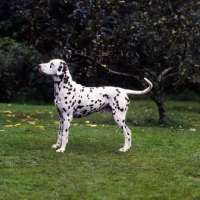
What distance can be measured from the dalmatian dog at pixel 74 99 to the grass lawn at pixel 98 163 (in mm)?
421

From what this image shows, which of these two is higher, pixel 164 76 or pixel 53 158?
pixel 164 76

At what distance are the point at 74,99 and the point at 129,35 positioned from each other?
491 centimetres

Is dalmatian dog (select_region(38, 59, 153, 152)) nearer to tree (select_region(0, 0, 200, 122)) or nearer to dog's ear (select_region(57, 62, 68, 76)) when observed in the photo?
dog's ear (select_region(57, 62, 68, 76))

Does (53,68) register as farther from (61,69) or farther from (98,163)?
(98,163)

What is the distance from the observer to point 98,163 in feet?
29.7

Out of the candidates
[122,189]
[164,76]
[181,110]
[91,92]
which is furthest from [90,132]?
[181,110]

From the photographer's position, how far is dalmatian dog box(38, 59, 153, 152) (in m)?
10.2

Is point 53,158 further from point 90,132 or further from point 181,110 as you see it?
point 181,110

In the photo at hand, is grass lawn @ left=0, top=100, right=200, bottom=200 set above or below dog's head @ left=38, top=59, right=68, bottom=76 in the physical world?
below

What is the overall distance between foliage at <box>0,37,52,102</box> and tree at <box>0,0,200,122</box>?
582 cm

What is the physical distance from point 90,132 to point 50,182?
16.5 feet

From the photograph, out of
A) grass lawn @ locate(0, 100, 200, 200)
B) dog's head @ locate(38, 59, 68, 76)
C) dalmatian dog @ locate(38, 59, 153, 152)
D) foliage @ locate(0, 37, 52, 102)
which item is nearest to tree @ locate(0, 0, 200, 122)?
grass lawn @ locate(0, 100, 200, 200)

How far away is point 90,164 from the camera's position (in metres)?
8.95

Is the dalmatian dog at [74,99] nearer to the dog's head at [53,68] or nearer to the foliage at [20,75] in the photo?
the dog's head at [53,68]
